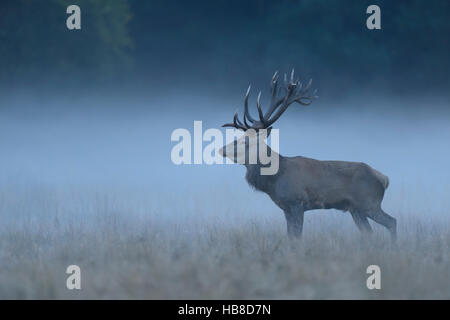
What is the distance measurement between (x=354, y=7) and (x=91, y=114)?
803 centimetres

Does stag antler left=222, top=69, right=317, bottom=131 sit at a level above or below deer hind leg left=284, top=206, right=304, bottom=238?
above

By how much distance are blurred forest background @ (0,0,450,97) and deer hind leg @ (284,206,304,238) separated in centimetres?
1057

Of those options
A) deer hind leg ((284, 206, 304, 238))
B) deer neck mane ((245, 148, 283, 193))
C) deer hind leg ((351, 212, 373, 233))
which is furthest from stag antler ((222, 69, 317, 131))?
deer hind leg ((351, 212, 373, 233))

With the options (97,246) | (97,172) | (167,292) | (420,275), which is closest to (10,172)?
(97,172)

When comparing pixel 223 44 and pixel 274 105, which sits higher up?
pixel 223 44

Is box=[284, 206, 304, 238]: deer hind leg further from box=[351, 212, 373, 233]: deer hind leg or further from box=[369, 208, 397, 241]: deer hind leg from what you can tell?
box=[369, 208, 397, 241]: deer hind leg

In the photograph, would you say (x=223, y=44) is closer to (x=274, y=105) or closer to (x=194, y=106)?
(x=194, y=106)

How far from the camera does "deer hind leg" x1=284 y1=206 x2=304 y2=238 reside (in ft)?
26.2

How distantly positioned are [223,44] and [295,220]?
40.9 feet

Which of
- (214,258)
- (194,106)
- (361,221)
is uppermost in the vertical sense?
(194,106)

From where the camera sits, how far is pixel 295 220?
8102 mm

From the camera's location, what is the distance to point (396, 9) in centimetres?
1802

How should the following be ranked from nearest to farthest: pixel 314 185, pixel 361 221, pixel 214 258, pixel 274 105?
pixel 214 258, pixel 314 185, pixel 361 221, pixel 274 105

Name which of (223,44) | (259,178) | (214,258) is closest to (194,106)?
(223,44)
